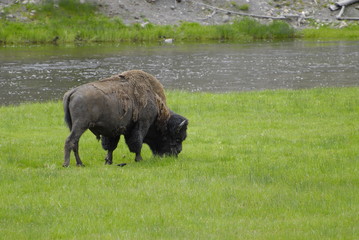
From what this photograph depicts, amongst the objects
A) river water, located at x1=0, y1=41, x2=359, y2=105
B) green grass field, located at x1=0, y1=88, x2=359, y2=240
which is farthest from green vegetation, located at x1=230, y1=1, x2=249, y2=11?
green grass field, located at x1=0, y1=88, x2=359, y2=240

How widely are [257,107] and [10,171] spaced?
1042 centimetres

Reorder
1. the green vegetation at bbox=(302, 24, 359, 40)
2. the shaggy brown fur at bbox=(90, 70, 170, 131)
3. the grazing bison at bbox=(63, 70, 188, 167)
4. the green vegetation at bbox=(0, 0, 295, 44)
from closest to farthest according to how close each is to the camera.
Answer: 1. the grazing bison at bbox=(63, 70, 188, 167)
2. the shaggy brown fur at bbox=(90, 70, 170, 131)
3. the green vegetation at bbox=(0, 0, 295, 44)
4. the green vegetation at bbox=(302, 24, 359, 40)

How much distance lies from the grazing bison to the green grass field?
456 millimetres

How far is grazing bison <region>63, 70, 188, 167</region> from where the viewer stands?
11.5 m

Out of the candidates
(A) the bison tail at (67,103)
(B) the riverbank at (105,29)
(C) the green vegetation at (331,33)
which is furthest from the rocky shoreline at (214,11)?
(A) the bison tail at (67,103)

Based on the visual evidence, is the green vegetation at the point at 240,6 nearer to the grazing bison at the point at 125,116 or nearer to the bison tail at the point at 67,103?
the grazing bison at the point at 125,116

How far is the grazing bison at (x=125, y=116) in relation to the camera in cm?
1147

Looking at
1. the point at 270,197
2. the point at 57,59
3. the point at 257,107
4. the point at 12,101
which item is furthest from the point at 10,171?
the point at 57,59

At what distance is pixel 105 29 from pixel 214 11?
10226mm

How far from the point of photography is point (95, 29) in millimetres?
48625

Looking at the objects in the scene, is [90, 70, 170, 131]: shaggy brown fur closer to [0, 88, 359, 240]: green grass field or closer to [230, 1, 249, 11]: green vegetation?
[0, 88, 359, 240]: green grass field

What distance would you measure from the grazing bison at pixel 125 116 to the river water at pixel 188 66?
1270 centimetres

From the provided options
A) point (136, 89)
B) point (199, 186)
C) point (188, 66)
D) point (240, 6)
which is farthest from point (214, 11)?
point (199, 186)

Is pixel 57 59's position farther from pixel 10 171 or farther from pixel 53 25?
pixel 10 171
